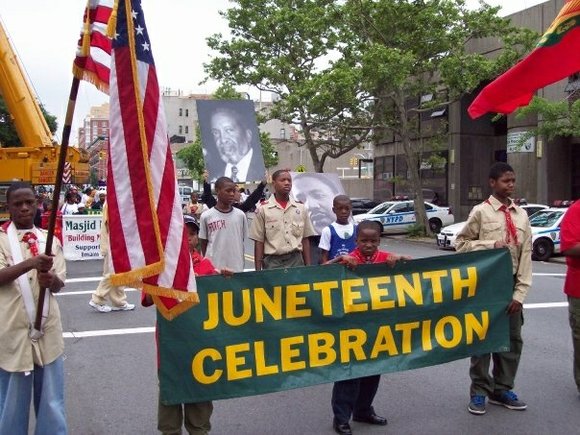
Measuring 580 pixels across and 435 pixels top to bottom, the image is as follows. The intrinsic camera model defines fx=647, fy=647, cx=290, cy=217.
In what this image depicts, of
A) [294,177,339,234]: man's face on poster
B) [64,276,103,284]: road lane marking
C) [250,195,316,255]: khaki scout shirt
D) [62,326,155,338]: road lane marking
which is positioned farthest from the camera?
[64,276,103,284]: road lane marking

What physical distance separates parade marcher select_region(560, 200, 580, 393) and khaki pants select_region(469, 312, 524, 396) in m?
0.48

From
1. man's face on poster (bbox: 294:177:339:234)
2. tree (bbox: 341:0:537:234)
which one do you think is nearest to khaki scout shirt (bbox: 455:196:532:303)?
man's face on poster (bbox: 294:177:339:234)

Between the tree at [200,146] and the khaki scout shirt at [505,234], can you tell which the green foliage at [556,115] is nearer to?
the tree at [200,146]

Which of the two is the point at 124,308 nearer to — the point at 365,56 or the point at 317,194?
the point at 317,194

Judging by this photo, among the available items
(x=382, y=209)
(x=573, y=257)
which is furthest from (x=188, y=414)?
(x=382, y=209)

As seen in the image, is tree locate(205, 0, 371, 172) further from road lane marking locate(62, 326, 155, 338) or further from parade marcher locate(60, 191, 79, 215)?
road lane marking locate(62, 326, 155, 338)

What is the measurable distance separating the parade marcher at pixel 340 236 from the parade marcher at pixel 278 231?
1.15ft

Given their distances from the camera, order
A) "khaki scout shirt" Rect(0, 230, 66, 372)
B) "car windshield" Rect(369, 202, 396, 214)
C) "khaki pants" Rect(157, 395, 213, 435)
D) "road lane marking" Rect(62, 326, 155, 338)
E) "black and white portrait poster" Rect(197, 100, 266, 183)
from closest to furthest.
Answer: "khaki scout shirt" Rect(0, 230, 66, 372)
"khaki pants" Rect(157, 395, 213, 435)
"road lane marking" Rect(62, 326, 155, 338)
"black and white portrait poster" Rect(197, 100, 266, 183)
"car windshield" Rect(369, 202, 396, 214)

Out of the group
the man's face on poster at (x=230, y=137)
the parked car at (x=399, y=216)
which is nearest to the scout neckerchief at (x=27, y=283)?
the man's face on poster at (x=230, y=137)

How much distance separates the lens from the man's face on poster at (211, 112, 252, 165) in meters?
9.34

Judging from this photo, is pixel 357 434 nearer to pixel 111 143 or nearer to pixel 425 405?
pixel 425 405

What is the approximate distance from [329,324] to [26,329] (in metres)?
2.02

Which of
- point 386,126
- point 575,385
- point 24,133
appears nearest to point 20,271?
point 575,385

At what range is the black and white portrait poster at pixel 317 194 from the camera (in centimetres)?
952
